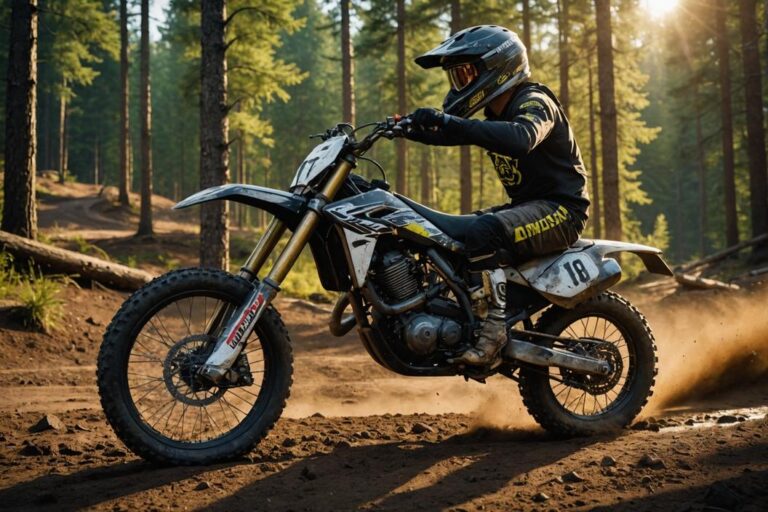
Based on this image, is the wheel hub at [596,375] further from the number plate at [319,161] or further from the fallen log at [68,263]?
the fallen log at [68,263]

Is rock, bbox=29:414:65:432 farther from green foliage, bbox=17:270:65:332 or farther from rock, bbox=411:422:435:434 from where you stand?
green foliage, bbox=17:270:65:332

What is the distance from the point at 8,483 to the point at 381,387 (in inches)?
185

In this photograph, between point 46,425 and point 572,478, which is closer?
point 572,478

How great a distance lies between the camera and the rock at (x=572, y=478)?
400 centimetres

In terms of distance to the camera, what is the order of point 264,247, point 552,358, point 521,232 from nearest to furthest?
point 264,247 → point 521,232 → point 552,358

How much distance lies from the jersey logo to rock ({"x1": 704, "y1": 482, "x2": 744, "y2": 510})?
268cm

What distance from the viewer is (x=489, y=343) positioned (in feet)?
16.3

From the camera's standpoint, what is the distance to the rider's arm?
15.5 ft

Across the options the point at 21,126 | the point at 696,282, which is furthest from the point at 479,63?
the point at 21,126

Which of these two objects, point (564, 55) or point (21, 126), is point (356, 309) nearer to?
point (21, 126)

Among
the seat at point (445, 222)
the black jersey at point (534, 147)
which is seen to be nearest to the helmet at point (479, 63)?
the black jersey at point (534, 147)

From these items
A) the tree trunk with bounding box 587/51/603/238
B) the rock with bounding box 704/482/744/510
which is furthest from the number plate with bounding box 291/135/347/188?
the tree trunk with bounding box 587/51/603/238

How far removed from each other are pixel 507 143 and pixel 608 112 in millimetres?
11921

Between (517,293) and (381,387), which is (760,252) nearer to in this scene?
(381,387)
